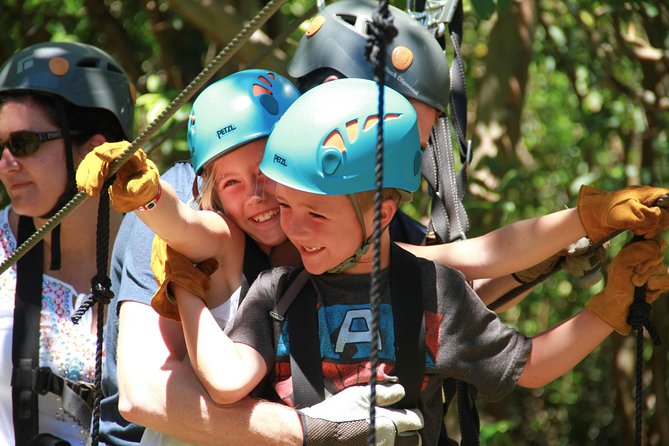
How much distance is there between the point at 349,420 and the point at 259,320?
33 cm

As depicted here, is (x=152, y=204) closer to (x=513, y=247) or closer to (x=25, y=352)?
(x=513, y=247)

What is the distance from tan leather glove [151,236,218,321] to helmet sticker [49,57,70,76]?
1.43 metres

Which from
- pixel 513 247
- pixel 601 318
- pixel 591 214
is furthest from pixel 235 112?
pixel 601 318

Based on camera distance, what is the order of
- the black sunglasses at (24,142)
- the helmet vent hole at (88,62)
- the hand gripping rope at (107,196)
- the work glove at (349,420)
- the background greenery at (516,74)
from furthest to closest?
the background greenery at (516,74), the helmet vent hole at (88,62), the black sunglasses at (24,142), the work glove at (349,420), the hand gripping rope at (107,196)

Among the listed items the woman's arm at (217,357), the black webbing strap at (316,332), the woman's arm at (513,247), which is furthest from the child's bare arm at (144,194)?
the woman's arm at (513,247)

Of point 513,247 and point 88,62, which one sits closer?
point 513,247

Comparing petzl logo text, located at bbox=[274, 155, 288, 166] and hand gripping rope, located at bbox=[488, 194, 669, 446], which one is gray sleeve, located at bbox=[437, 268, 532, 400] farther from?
petzl logo text, located at bbox=[274, 155, 288, 166]

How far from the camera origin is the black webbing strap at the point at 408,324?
2.54 meters

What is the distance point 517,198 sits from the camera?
19.0 feet

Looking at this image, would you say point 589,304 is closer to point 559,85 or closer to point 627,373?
point 627,373

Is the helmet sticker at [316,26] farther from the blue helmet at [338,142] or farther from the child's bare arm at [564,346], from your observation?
the child's bare arm at [564,346]

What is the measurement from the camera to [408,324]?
2557mm

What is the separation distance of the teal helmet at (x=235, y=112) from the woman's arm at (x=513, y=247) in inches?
23.2

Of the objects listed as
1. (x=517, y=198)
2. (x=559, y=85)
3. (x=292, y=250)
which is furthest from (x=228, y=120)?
(x=559, y=85)
